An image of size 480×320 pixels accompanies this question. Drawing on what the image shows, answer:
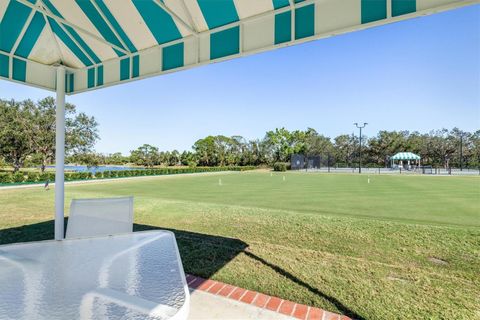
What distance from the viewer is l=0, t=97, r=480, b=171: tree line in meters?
24.3

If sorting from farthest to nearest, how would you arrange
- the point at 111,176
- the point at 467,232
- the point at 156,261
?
the point at 111,176
the point at 467,232
the point at 156,261

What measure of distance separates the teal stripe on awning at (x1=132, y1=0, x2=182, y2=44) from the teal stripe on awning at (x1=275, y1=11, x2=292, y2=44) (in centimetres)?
132

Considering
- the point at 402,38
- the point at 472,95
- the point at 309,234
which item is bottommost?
the point at 309,234

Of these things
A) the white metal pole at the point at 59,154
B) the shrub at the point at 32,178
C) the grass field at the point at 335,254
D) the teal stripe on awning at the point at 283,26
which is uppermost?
the teal stripe on awning at the point at 283,26

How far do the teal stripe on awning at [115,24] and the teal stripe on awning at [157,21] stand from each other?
0.42 meters

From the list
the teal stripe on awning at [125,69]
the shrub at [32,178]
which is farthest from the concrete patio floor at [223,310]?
the shrub at [32,178]

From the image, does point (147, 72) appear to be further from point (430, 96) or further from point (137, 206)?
point (430, 96)

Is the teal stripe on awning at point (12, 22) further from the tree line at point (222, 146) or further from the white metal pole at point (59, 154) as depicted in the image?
the tree line at point (222, 146)

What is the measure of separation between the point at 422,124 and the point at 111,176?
201ft

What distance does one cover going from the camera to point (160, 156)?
6012 cm

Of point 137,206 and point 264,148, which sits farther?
point 264,148

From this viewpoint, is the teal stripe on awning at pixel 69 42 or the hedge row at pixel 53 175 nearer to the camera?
the teal stripe on awning at pixel 69 42

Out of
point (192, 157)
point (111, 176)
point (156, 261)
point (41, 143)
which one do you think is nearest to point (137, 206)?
point (156, 261)

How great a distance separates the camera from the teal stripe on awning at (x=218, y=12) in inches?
103
